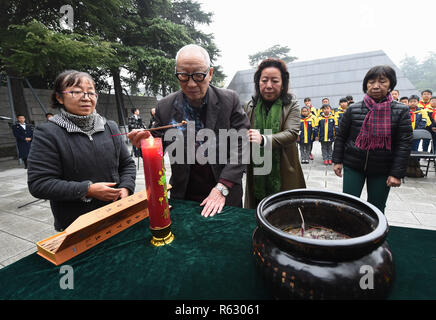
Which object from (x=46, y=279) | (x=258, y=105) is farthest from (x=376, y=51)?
(x=46, y=279)

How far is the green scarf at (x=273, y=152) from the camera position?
2.33m

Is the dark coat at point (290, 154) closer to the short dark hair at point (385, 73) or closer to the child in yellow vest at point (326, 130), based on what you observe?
the short dark hair at point (385, 73)

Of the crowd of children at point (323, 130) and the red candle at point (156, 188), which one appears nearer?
the red candle at point (156, 188)

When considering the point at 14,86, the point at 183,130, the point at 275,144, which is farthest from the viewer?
the point at 14,86

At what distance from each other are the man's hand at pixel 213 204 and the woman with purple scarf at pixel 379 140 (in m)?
1.72

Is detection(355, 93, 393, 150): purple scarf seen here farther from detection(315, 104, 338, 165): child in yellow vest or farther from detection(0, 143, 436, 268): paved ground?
detection(315, 104, 338, 165): child in yellow vest

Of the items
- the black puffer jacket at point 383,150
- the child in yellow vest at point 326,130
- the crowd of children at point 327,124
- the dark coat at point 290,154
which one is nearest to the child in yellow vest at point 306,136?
the crowd of children at point 327,124

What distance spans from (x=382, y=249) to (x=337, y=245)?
0.70 feet

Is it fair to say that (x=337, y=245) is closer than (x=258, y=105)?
Yes

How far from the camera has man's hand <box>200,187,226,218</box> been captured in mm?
1312

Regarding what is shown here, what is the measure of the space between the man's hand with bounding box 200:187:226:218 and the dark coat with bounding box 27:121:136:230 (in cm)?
71

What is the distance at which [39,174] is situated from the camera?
1330mm
